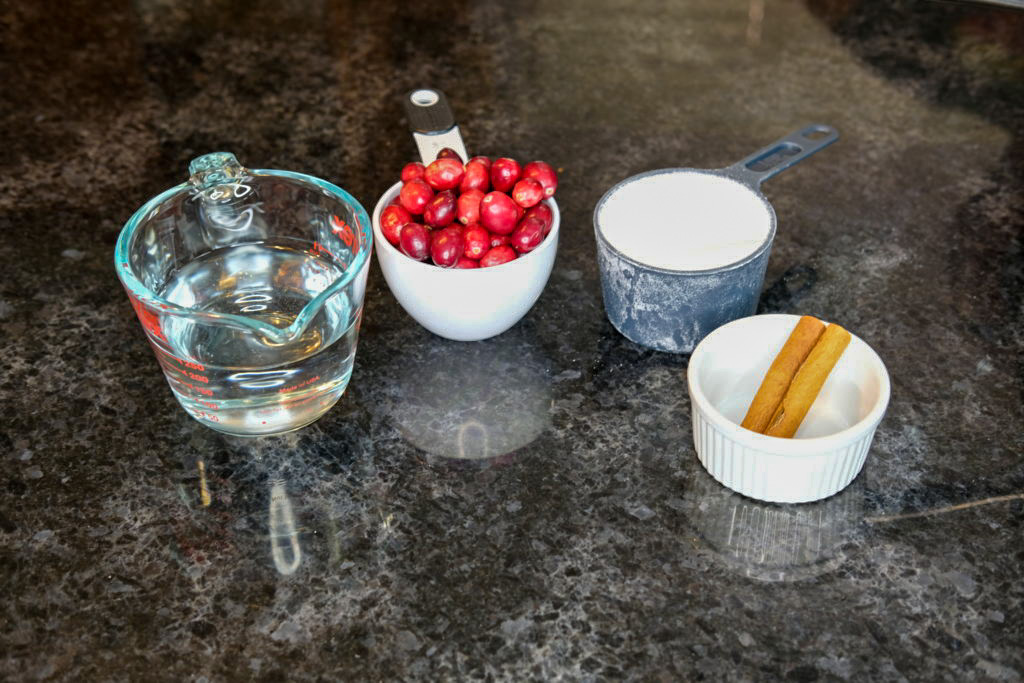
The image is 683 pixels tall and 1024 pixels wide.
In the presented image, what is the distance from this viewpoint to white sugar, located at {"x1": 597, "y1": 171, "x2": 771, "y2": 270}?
0.87 meters

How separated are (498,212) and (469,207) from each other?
0.03m

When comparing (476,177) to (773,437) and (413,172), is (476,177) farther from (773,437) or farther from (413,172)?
(773,437)

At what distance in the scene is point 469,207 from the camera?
2.81 ft

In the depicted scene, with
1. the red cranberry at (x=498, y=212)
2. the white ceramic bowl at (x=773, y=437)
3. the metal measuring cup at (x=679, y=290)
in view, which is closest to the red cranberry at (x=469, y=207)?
the red cranberry at (x=498, y=212)

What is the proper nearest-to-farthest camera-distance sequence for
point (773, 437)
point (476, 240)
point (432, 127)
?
point (773, 437) < point (476, 240) < point (432, 127)

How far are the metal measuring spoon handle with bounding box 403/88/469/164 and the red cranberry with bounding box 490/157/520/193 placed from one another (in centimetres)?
7

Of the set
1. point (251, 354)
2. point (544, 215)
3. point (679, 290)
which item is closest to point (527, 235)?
point (544, 215)

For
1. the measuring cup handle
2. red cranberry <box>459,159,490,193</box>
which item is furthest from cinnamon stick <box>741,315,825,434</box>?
red cranberry <box>459,159,490,193</box>

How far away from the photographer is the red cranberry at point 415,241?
0.84 metres

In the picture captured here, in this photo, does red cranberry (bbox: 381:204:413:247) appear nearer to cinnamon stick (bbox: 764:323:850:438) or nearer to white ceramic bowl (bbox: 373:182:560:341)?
white ceramic bowl (bbox: 373:182:560:341)

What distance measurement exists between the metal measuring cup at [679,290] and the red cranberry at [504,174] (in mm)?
81

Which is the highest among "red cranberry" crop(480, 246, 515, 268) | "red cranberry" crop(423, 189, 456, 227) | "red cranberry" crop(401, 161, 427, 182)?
"red cranberry" crop(401, 161, 427, 182)

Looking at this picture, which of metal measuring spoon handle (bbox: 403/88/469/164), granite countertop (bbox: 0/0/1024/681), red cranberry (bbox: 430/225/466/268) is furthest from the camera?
metal measuring spoon handle (bbox: 403/88/469/164)

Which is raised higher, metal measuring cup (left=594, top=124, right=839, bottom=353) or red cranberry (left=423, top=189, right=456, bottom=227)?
red cranberry (left=423, top=189, right=456, bottom=227)
